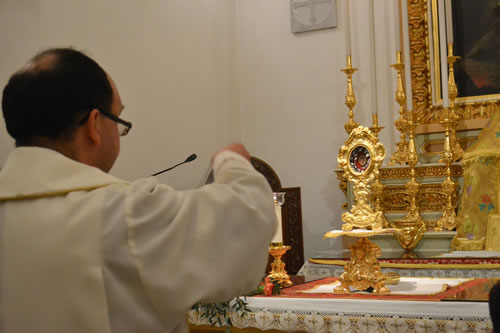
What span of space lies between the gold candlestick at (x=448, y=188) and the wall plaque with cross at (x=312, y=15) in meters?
2.12

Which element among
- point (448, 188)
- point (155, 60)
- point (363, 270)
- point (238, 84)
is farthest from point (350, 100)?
point (363, 270)

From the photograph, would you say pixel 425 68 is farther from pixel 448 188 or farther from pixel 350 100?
pixel 448 188

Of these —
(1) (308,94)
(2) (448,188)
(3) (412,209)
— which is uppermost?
(1) (308,94)

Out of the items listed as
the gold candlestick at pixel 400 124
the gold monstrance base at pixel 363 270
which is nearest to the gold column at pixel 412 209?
the gold candlestick at pixel 400 124

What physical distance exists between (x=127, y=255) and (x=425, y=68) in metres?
6.34

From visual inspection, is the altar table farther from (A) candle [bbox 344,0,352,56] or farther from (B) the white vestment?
(A) candle [bbox 344,0,352,56]

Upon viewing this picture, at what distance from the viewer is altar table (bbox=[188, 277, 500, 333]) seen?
2.63m

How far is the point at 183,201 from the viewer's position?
113cm

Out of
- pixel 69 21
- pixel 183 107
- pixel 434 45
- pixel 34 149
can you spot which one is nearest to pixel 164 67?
pixel 183 107

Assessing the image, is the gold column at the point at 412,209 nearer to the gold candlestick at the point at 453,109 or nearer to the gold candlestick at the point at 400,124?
the gold candlestick at the point at 400,124

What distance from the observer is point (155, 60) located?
21.0ft

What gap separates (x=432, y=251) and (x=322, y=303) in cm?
308

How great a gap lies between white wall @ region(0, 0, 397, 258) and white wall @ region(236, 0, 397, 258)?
0.01 m

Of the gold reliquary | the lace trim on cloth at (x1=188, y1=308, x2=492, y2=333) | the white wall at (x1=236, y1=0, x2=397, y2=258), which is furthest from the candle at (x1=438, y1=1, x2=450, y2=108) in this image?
the lace trim on cloth at (x1=188, y1=308, x2=492, y2=333)
